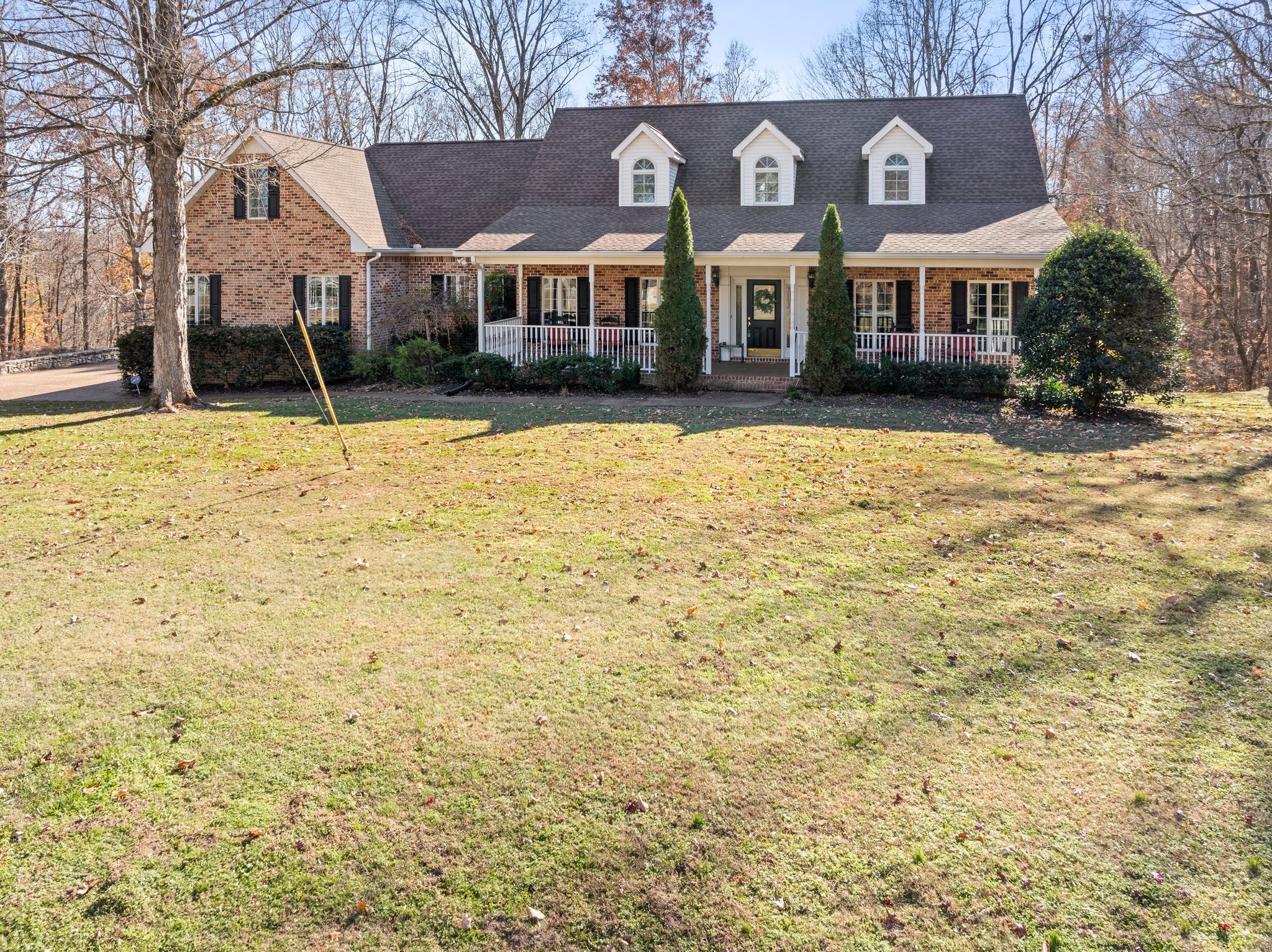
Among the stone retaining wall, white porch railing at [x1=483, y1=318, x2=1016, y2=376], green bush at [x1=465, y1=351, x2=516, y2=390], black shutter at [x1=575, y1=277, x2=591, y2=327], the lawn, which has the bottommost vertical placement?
the lawn

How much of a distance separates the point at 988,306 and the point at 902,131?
16.2ft

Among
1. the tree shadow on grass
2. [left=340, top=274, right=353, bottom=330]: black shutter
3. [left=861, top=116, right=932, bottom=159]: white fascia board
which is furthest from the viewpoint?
[left=340, top=274, right=353, bottom=330]: black shutter

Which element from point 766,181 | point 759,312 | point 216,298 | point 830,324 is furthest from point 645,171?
point 216,298

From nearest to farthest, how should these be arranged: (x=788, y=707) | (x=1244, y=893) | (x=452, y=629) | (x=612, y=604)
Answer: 1. (x=1244, y=893)
2. (x=788, y=707)
3. (x=452, y=629)
4. (x=612, y=604)

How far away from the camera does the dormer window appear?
76.6 feet

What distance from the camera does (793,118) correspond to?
80.8ft

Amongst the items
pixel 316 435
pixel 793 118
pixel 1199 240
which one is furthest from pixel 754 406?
pixel 1199 240

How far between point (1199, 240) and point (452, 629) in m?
29.5

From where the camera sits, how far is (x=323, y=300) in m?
22.6

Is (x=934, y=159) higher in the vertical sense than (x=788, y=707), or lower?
higher

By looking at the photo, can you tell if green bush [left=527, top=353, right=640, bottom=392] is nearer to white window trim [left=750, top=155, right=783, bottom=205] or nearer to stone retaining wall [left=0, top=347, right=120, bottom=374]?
white window trim [left=750, top=155, right=783, bottom=205]

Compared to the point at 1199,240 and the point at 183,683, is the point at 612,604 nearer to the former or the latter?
the point at 183,683

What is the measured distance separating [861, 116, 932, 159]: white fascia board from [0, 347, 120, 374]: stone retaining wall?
2034 cm

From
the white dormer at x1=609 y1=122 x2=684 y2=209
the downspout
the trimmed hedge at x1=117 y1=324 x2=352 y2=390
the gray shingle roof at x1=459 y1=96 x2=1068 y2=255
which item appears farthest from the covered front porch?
the trimmed hedge at x1=117 y1=324 x2=352 y2=390
